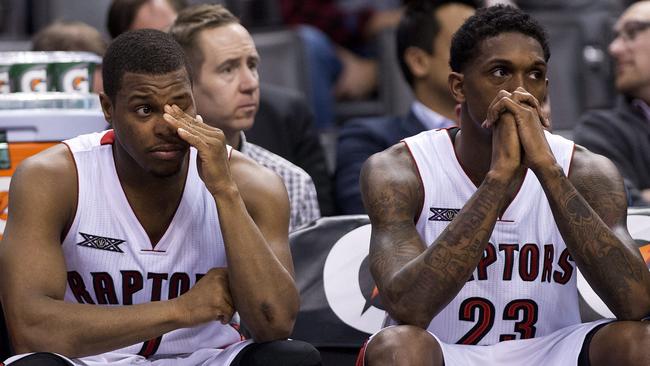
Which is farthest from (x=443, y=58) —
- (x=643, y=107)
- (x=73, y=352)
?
(x=73, y=352)

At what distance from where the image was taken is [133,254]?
385 centimetres

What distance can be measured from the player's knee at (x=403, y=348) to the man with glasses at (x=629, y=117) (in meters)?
2.17

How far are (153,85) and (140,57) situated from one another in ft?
0.37

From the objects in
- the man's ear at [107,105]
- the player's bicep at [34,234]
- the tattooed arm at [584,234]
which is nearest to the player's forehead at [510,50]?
the tattooed arm at [584,234]

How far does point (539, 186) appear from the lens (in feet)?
13.1

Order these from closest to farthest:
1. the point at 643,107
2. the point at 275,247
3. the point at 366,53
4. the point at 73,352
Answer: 1. the point at 73,352
2. the point at 275,247
3. the point at 643,107
4. the point at 366,53

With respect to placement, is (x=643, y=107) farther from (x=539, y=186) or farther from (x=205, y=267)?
(x=205, y=267)

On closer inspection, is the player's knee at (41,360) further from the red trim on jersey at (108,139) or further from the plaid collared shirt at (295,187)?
the plaid collared shirt at (295,187)

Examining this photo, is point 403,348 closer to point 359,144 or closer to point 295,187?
point 295,187

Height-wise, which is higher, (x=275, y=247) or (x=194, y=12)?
(x=194, y=12)

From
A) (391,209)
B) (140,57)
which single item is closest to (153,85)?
(140,57)

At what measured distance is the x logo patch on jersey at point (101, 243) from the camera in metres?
3.83

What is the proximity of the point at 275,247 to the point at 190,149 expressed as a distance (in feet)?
1.59

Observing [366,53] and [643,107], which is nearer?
[643,107]
